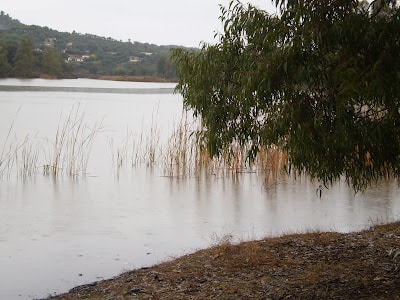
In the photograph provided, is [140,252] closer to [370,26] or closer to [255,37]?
[255,37]

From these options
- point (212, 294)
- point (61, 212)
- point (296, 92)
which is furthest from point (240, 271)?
point (61, 212)

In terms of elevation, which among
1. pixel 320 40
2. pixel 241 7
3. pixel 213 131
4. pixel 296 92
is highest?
pixel 241 7

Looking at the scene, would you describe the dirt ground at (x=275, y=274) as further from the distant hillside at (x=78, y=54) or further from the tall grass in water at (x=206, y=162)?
the distant hillside at (x=78, y=54)

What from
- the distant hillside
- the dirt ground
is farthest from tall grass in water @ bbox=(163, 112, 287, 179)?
the distant hillside

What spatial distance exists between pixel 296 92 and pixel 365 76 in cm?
43

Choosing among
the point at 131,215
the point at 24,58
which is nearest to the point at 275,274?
the point at 131,215

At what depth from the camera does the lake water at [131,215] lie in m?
5.18

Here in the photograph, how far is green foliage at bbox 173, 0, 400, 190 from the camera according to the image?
3.19 meters

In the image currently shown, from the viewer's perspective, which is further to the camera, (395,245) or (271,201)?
(271,201)

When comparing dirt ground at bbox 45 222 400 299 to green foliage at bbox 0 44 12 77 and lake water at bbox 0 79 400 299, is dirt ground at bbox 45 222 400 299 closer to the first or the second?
lake water at bbox 0 79 400 299

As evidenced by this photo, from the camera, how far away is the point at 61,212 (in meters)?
7.41

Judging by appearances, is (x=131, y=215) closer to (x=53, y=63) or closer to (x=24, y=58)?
(x=24, y=58)

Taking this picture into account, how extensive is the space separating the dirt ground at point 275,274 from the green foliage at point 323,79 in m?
0.69

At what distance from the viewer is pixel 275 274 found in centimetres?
414
